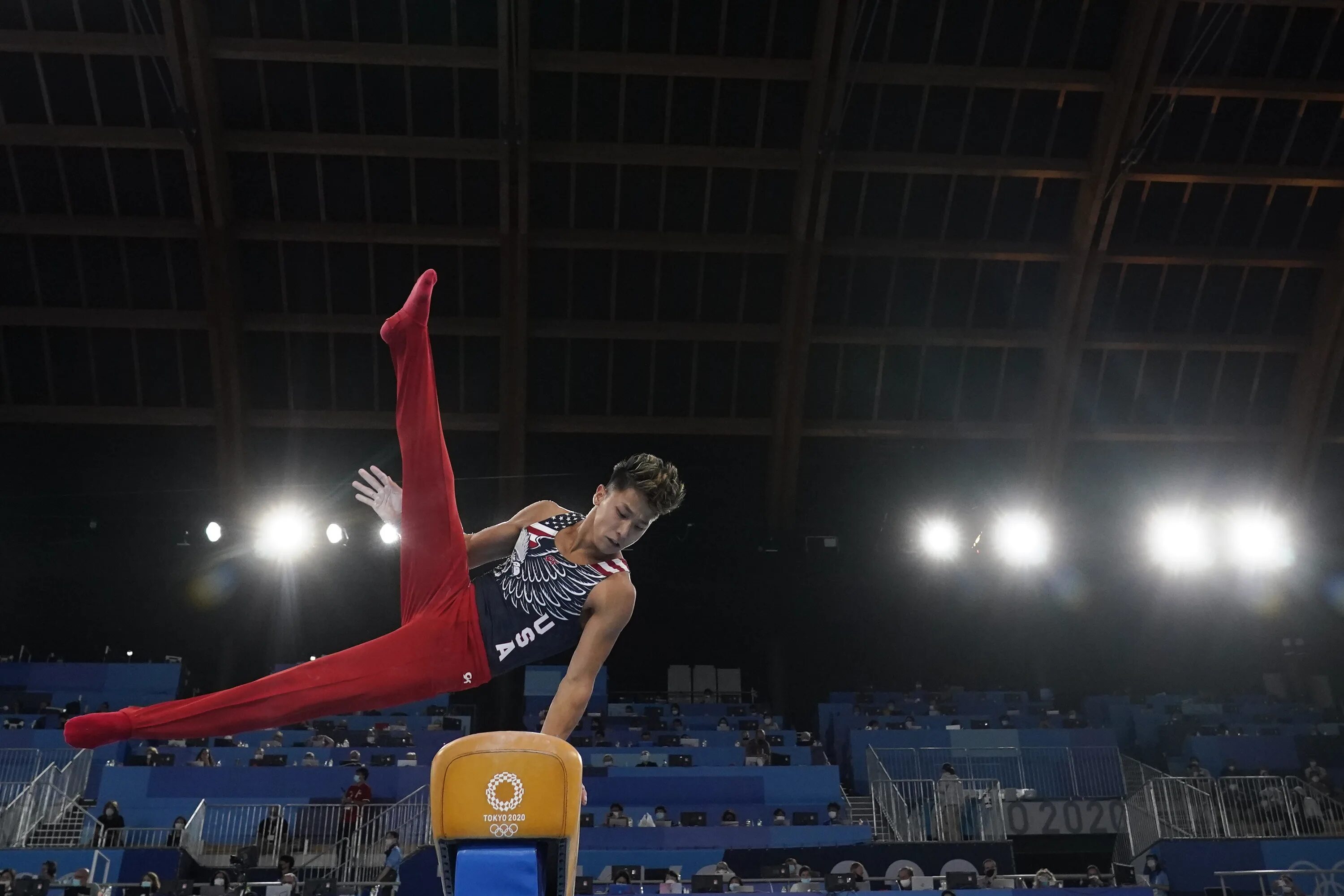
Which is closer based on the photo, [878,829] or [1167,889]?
[1167,889]

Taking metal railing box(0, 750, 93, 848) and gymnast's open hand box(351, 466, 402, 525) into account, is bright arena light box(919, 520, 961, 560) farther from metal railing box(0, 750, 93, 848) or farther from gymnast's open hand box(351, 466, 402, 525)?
gymnast's open hand box(351, 466, 402, 525)

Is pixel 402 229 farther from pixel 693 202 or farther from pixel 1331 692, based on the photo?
pixel 1331 692

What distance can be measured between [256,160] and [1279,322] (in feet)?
54.1

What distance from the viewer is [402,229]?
17.0m

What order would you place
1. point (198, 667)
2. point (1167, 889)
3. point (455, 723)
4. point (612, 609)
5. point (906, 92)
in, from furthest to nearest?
1. point (198, 667)
2. point (906, 92)
3. point (455, 723)
4. point (1167, 889)
5. point (612, 609)

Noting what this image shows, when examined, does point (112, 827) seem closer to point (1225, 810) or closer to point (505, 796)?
point (505, 796)

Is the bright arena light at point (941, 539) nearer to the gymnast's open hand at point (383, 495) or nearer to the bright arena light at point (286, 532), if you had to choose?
the bright arena light at point (286, 532)

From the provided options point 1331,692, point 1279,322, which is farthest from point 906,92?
point 1331,692

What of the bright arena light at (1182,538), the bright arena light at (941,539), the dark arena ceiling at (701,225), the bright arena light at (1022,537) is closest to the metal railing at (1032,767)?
the bright arena light at (1022,537)

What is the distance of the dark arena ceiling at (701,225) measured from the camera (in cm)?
1582

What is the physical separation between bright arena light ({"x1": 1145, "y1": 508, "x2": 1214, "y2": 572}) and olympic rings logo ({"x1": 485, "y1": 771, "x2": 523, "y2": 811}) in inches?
670

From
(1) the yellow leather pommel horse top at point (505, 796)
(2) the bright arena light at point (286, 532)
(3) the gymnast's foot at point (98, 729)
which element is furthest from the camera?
(2) the bright arena light at point (286, 532)

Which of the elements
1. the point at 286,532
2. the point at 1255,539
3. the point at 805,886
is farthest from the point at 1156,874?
the point at 286,532

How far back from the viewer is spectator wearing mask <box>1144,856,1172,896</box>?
38.2 feet
